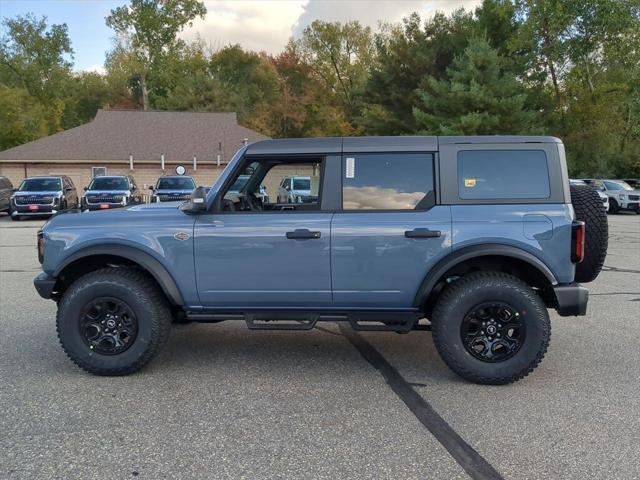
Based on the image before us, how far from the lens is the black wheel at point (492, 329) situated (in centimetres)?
429

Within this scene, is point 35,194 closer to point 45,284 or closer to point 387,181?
point 45,284

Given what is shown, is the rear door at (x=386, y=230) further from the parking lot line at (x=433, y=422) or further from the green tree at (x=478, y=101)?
the green tree at (x=478, y=101)

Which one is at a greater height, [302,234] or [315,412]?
[302,234]

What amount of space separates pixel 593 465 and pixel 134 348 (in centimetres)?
340

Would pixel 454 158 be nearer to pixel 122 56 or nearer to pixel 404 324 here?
pixel 404 324

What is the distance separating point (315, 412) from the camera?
3889 mm

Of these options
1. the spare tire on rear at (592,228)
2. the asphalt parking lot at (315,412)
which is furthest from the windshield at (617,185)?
the spare tire on rear at (592,228)

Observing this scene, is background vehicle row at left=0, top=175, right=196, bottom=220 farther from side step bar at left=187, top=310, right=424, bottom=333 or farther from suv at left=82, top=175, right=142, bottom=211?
side step bar at left=187, top=310, right=424, bottom=333

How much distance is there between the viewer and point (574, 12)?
110 ft

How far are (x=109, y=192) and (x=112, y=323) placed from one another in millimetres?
18125

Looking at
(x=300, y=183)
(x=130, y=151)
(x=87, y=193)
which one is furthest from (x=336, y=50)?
(x=300, y=183)

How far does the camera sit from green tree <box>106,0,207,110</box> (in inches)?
2222

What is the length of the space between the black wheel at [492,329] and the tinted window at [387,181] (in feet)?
2.72

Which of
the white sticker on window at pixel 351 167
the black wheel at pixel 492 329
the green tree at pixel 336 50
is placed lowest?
the black wheel at pixel 492 329
